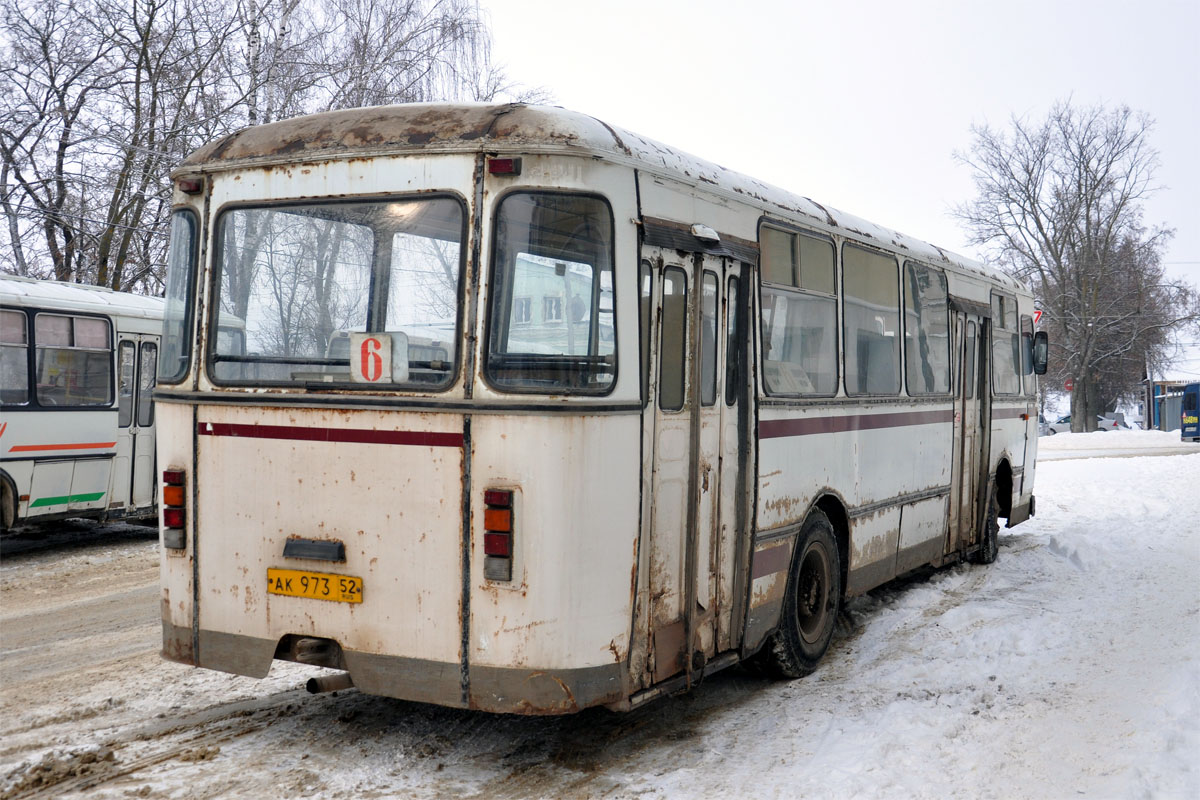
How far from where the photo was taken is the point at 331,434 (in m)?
5.15

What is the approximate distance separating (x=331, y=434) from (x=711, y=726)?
2.65 metres

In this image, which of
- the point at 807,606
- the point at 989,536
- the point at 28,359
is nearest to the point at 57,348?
the point at 28,359

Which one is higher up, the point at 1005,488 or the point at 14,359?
the point at 14,359

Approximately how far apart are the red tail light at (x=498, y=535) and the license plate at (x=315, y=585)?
69 centimetres

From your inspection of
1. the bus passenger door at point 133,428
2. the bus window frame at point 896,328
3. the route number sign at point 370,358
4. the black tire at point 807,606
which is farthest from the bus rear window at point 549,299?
the bus passenger door at point 133,428

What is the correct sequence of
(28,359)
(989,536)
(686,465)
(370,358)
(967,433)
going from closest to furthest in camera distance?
(370,358)
(686,465)
(967,433)
(989,536)
(28,359)

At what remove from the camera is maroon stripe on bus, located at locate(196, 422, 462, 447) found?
4.95m

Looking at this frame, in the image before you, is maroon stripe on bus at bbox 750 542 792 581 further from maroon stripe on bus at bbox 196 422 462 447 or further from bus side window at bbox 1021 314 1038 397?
bus side window at bbox 1021 314 1038 397

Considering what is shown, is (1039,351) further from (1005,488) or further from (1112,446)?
Answer: (1112,446)

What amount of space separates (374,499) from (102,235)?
62.4 ft

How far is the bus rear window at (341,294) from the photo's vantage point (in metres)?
5.04

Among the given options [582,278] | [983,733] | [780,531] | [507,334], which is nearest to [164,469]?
[507,334]

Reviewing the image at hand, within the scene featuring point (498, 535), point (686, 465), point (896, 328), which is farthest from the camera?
point (896, 328)

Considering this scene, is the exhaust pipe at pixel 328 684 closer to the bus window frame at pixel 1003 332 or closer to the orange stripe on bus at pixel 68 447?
the orange stripe on bus at pixel 68 447
